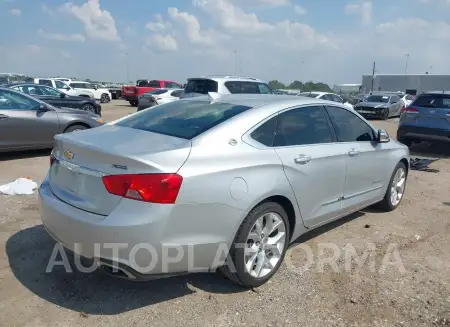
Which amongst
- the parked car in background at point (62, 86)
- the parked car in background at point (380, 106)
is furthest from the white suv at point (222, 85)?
the parked car in background at point (62, 86)

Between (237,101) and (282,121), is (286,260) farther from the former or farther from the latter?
(237,101)

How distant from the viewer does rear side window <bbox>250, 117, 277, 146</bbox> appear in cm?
327

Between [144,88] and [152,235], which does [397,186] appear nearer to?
[152,235]

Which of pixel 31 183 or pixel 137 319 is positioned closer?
pixel 137 319

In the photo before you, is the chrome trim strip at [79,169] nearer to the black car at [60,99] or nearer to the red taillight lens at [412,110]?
the red taillight lens at [412,110]

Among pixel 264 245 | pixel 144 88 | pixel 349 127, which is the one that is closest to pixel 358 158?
pixel 349 127

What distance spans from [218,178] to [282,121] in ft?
3.51

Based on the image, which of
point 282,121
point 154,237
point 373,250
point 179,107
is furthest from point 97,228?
point 373,250

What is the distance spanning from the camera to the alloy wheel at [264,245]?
10.3 ft

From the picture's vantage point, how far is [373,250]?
412 cm

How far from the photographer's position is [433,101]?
974cm

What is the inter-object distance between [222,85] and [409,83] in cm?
5828

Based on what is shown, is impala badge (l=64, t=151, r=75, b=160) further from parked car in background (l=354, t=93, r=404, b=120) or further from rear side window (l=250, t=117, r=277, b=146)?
parked car in background (l=354, t=93, r=404, b=120)

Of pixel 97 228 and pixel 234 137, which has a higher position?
pixel 234 137
